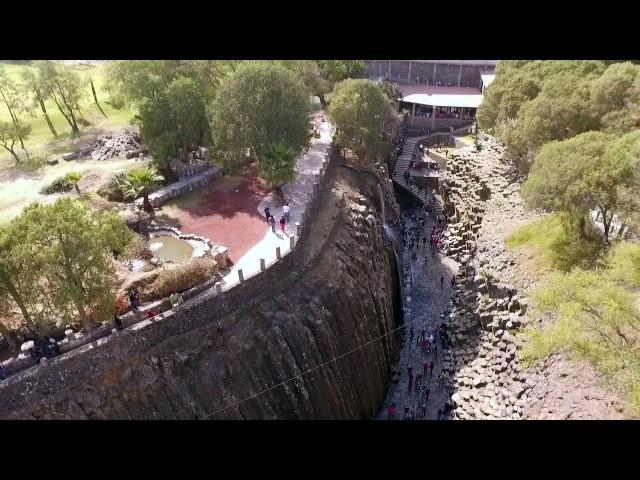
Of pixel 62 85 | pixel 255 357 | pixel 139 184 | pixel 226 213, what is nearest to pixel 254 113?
pixel 226 213

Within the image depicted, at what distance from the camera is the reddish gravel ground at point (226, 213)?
28312 mm

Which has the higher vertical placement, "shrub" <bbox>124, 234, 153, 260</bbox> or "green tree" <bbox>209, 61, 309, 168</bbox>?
"green tree" <bbox>209, 61, 309, 168</bbox>

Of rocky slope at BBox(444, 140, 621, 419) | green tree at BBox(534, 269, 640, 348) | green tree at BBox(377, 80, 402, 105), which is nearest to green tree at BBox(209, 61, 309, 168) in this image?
rocky slope at BBox(444, 140, 621, 419)

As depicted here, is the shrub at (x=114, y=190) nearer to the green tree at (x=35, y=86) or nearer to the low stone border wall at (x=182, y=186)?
the low stone border wall at (x=182, y=186)

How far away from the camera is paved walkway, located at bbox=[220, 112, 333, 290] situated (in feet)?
82.7

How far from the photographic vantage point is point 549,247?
1225 inches

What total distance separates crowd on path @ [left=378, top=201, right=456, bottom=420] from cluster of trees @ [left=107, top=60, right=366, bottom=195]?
13096 millimetres

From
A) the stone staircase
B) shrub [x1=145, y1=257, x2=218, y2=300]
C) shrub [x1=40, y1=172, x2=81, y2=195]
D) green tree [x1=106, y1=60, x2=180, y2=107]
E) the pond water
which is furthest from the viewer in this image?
the stone staircase

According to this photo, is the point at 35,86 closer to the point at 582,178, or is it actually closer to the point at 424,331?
the point at 424,331

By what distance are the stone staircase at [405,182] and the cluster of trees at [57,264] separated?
104ft

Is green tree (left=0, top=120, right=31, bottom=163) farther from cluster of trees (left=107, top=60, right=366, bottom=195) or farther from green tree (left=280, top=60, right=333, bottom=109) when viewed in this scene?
green tree (left=280, top=60, right=333, bottom=109)

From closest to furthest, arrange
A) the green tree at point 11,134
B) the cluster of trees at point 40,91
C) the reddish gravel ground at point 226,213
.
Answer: the reddish gravel ground at point 226,213
the green tree at point 11,134
the cluster of trees at point 40,91

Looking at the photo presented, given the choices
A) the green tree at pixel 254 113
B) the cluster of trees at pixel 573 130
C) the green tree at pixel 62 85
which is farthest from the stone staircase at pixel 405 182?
the green tree at pixel 62 85

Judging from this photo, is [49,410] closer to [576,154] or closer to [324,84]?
[576,154]
